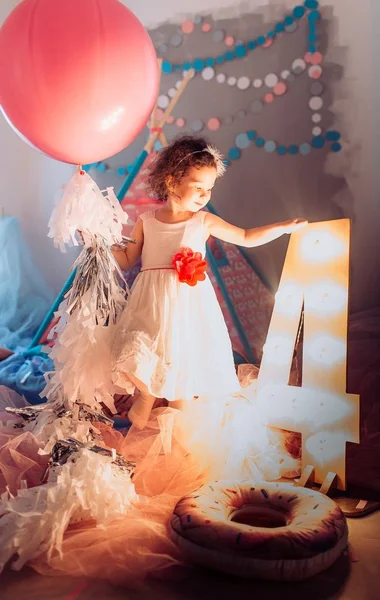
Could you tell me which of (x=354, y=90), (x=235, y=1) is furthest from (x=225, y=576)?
(x=235, y=1)

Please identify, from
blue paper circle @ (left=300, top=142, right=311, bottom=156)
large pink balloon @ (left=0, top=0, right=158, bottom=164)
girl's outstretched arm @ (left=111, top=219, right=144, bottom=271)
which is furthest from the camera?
blue paper circle @ (left=300, top=142, right=311, bottom=156)

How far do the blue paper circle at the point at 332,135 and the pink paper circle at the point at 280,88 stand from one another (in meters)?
0.24

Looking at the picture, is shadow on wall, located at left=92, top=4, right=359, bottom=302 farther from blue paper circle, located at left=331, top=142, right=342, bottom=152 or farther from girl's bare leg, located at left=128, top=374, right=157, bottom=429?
girl's bare leg, located at left=128, top=374, right=157, bottom=429

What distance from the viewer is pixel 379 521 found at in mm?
1505

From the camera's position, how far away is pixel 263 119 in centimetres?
226

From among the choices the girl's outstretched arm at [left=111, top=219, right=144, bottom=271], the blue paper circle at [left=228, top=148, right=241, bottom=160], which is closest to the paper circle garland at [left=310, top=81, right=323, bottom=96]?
the blue paper circle at [left=228, top=148, right=241, bottom=160]

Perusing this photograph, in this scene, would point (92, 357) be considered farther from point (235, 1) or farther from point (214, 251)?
point (235, 1)

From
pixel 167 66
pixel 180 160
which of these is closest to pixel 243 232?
pixel 180 160

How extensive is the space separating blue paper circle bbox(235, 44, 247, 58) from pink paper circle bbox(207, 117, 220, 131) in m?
0.25

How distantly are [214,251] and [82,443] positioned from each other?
40.7 inches

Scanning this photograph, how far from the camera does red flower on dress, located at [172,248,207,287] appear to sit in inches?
68.2

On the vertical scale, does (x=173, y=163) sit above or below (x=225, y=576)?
above

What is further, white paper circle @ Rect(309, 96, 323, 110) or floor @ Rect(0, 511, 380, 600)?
white paper circle @ Rect(309, 96, 323, 110)

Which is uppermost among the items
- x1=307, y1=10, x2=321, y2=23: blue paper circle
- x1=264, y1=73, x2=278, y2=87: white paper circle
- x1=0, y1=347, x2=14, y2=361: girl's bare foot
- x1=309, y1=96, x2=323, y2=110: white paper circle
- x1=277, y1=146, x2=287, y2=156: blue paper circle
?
x1=307, y1=10, x2=321, y2=23: blue paper circle
